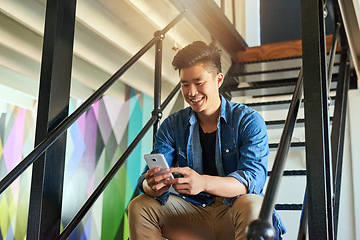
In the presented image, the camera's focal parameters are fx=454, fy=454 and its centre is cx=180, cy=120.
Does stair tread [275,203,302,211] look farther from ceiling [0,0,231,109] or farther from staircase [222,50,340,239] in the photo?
ceiling [0,0,231,109]

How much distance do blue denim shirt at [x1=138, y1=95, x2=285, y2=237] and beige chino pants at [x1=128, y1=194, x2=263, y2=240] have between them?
0.03 m

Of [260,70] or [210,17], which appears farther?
[260,70]

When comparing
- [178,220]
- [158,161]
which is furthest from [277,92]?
[158,161]

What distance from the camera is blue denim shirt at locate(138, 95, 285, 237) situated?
5.44ft

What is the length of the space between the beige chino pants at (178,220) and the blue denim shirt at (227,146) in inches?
1.2

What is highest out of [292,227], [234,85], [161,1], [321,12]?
[161,1]

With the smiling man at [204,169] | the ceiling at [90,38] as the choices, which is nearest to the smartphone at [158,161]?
the smiling man at [204,169]

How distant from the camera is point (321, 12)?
154 cm

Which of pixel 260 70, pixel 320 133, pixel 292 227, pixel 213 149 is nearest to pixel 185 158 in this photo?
pixel 213 149

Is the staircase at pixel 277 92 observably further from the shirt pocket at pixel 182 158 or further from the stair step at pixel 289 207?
the shirt pocket at pixel 182 158

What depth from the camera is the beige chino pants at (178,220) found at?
1.68m

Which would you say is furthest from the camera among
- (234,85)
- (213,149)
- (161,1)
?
(234,85)

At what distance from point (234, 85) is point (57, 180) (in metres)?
2.53

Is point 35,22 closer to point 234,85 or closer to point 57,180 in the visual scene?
point 57,180
